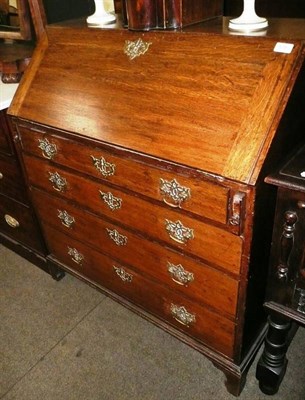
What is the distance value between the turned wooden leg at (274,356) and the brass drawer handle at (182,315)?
27 centimetres

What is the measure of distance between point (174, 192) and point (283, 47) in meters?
0.46

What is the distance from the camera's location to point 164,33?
1.08 metres

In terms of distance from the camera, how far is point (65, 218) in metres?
1.52

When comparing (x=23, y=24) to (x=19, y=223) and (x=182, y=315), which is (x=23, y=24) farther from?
(x=182, y=315)

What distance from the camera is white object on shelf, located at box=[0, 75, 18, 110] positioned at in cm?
140

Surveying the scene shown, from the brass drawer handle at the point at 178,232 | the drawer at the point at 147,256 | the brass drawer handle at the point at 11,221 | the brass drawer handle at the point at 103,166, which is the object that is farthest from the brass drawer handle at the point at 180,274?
the brass drawer handle at the point at 11,221

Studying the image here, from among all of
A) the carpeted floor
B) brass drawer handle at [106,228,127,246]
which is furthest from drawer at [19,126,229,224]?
the carpeted floor

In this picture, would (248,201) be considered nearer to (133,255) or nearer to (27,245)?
(133,255)

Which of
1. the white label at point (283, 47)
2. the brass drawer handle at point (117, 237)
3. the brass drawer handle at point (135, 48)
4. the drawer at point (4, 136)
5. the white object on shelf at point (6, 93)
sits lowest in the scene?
the brass drawer handle at point (117, 237)

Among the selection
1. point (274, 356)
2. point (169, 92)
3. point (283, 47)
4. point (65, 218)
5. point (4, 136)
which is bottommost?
point (274, 356)

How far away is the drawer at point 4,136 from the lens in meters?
1.46

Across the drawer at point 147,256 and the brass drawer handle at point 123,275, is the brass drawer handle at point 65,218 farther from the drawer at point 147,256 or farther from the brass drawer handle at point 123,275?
the brass drawer handle at point 123,275

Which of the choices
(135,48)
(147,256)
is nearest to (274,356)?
(147,256)

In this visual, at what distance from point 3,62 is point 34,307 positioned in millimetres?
1157
